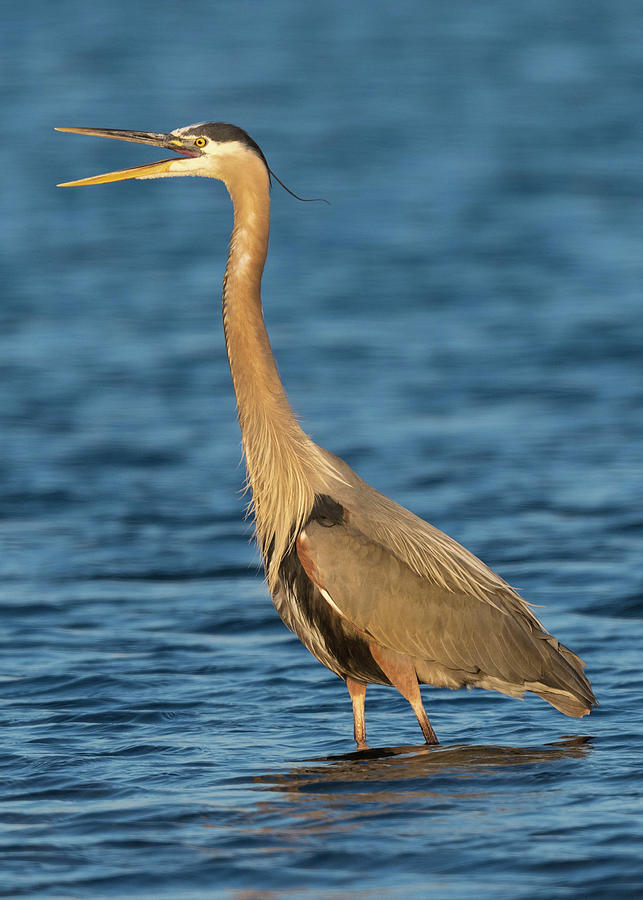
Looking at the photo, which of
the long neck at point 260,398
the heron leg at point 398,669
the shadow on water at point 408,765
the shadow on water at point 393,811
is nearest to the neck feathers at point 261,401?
the long neck at point 260,398

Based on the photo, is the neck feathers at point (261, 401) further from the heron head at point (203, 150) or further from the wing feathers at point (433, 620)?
the wing feathers at point (433, 620)

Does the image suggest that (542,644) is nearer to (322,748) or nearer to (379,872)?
(322,748)

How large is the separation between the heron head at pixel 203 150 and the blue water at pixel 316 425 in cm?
256

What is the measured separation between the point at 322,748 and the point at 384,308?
473 inches

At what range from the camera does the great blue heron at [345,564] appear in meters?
7.07

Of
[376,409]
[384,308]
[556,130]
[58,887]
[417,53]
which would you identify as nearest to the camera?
[58,887]

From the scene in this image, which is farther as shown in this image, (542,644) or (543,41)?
(543,41)

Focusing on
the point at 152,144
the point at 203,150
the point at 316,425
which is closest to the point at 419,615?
the point at 203,150

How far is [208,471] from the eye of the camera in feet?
42.8

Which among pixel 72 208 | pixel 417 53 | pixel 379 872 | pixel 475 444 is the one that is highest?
pixel 417 53

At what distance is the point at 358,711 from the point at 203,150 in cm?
268

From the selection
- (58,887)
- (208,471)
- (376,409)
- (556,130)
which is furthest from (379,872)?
(556,130)

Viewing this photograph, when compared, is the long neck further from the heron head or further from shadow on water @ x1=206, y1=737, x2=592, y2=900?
shadow on water @ x1=206, y1=737, x2=592, y2=900

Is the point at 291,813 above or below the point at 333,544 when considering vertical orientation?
below
